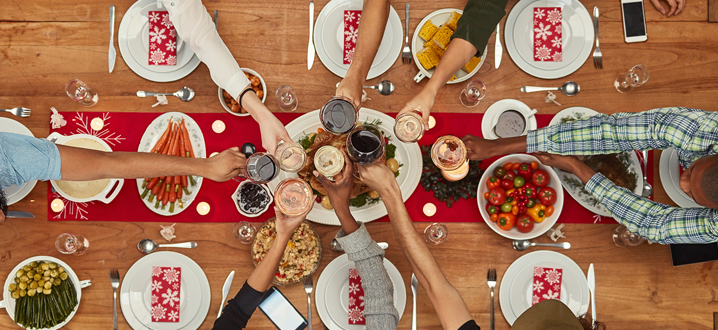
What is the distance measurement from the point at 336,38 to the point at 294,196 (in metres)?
1.02

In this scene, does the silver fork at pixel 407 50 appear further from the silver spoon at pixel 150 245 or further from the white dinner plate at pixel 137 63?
the silver spoon at pixel 150 245

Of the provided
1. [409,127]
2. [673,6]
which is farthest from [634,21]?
[409,127]

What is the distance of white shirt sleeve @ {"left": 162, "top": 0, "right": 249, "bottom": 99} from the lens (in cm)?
198

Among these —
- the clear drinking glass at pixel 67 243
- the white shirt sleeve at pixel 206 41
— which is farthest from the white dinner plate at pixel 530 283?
the clear drinking glass at pixel 67 243

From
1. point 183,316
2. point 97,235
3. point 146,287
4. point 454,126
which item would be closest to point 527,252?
point 454,126

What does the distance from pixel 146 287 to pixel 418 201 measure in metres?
1.65

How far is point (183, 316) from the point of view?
2.17m

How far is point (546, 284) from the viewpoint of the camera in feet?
7.16

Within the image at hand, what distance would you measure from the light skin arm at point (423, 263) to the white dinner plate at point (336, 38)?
29.9 inches

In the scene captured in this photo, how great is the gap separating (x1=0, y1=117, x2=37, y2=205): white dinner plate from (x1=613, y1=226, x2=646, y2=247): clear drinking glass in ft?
11.1

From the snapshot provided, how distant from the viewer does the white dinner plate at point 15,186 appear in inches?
85.3

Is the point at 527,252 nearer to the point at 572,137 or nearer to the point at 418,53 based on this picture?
the point at 572,137

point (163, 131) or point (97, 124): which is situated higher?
point (97, 124)

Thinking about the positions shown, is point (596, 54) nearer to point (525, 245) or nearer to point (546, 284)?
point (525, 245)
